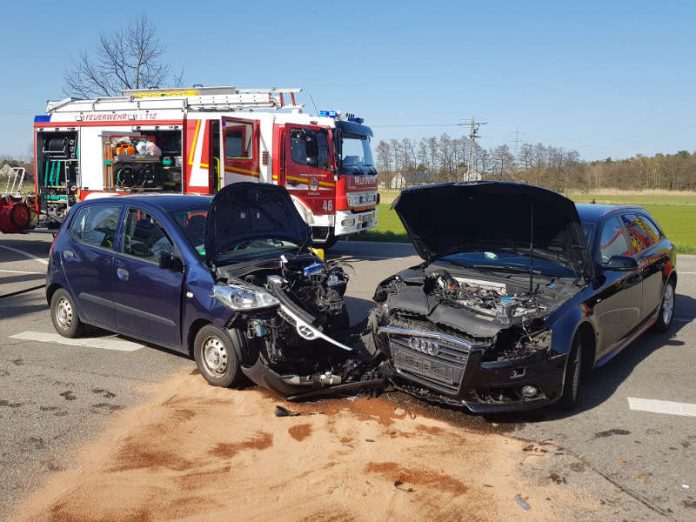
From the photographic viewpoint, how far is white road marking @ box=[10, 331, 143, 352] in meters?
6.99

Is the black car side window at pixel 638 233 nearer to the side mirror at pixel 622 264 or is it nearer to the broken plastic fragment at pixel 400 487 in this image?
the side mirror at pixel 622 264

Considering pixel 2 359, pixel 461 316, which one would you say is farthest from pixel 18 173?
pixel 461 316

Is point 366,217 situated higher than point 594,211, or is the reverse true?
point 594,211

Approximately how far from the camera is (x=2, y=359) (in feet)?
21.8

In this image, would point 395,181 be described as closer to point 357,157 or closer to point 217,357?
point 357,157

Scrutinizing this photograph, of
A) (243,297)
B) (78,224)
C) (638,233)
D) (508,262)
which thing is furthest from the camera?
(78,224)

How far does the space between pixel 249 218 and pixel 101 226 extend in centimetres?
185

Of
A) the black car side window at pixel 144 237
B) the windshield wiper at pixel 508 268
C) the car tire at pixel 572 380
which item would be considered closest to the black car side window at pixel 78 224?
the black car side window at pixel 144 237

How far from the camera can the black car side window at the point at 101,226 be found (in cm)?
670

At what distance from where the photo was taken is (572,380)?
4.95 meters

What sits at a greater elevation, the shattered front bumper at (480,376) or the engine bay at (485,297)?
the engine bay at (485,297)

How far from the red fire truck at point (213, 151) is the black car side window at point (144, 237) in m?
7.22

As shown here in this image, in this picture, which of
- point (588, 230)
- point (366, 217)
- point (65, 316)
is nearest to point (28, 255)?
point (366, 217)

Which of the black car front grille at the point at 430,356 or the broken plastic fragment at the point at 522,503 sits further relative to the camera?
the black car front grille at the point at 430,356
